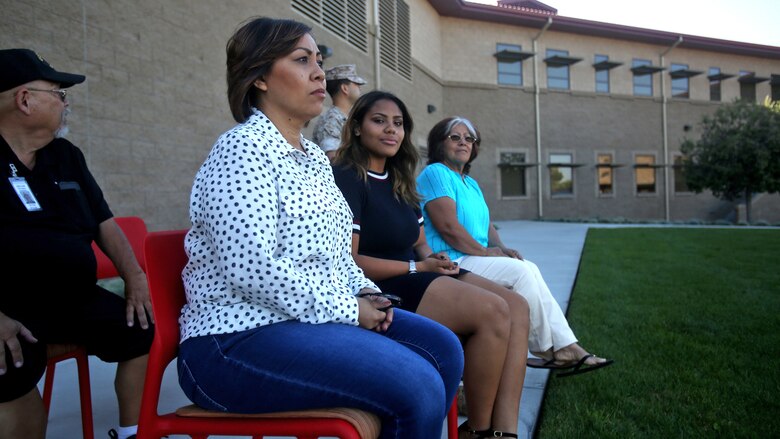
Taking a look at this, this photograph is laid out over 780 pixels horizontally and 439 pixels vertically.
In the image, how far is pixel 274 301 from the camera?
156 centimetres

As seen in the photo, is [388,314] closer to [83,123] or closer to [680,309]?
[680,309]

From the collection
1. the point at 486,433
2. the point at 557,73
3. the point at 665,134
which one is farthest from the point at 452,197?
the point at 665,134

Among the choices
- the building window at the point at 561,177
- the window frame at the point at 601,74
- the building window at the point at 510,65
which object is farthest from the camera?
the window frame at the point at 601,74

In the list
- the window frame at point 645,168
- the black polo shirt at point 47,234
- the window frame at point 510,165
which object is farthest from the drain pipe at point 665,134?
the black polo shirt at point 47,234

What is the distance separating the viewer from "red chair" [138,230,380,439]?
1.47 metres

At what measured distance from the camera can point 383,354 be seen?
156cm

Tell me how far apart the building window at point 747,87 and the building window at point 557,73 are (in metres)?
10.3

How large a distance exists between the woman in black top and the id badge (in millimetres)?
1175

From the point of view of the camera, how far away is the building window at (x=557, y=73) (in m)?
24.7

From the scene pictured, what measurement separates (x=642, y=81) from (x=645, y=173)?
13.8ft

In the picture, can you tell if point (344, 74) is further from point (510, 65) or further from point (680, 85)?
point (680, 85)

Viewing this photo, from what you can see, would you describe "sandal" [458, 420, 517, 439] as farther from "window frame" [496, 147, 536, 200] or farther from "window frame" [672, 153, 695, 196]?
"window frame" [672, 153, 695, 196]

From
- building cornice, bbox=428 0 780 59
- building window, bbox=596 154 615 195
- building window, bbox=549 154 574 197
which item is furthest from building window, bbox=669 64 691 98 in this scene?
building window, bbox=549 154 574 197

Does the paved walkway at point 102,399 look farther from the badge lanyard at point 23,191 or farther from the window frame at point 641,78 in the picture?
the window frame at point 641,78
